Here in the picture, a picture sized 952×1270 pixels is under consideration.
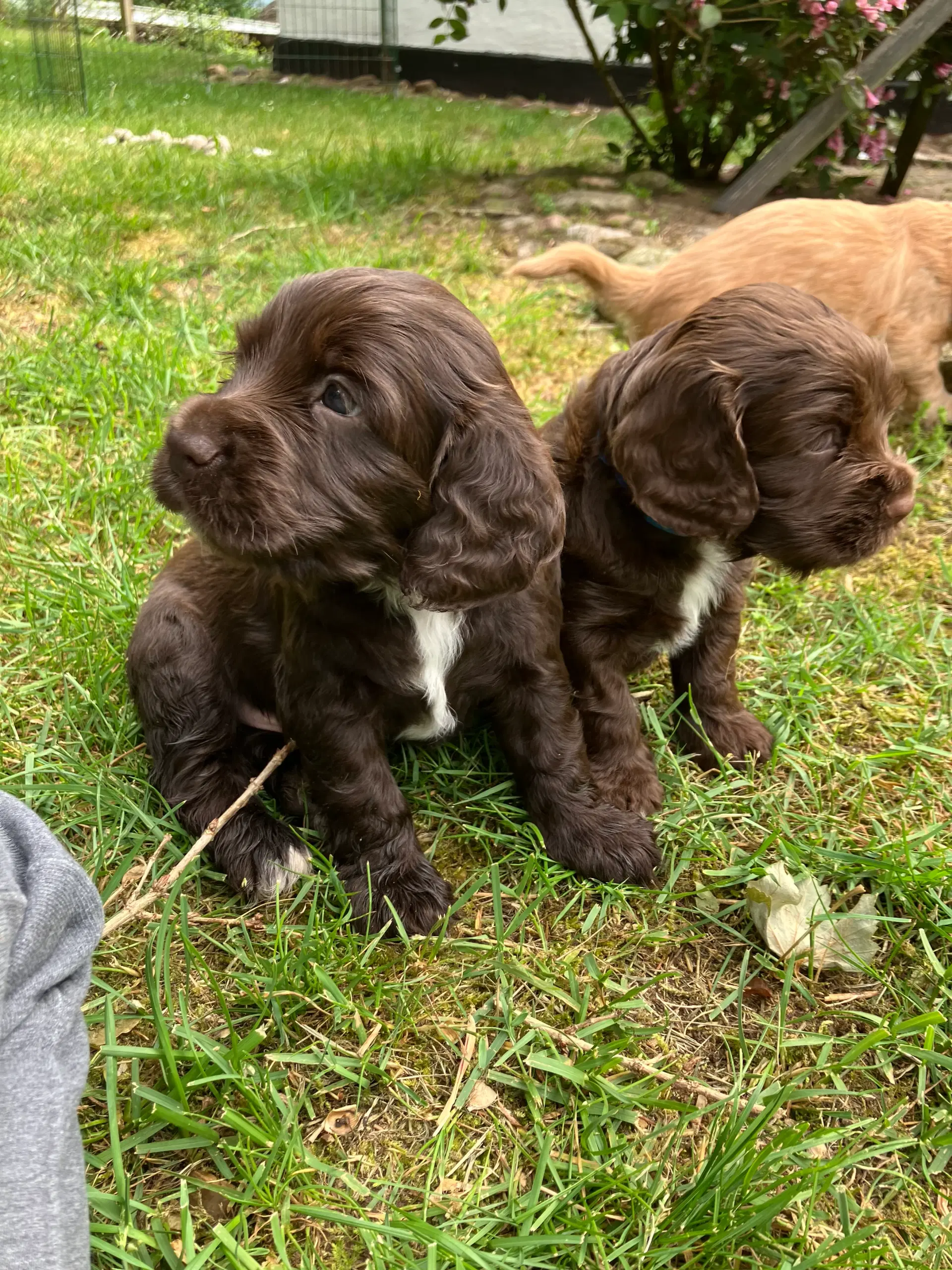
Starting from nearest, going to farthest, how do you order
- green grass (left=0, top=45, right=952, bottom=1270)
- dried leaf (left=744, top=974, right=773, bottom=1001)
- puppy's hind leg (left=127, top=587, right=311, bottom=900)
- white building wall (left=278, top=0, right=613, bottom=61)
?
green grass (left=0, top=45, right=952, bottom=1270)
dried leaf (left=744, top=974, right=773, bottom=1001)
puppy's hind leg (left=127, top=587, right=311, bottom=900)
white building wall (left=278, top=0, right=613, bottom=61)

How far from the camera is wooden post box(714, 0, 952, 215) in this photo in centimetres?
524

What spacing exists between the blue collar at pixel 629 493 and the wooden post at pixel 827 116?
448 cm

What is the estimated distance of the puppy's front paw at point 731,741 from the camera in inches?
A: 95.3

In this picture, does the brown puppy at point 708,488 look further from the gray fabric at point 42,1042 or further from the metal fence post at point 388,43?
the metal fence post at point 388,43

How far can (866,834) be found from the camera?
2.19 metres

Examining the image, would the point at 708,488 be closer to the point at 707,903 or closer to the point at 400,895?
the point at 707,903

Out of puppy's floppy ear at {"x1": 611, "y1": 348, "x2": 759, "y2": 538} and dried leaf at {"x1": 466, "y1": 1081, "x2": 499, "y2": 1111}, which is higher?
puppy's floppy ear at {"x1": 611, "y1": 348, "x2": 759, "y2": 538}

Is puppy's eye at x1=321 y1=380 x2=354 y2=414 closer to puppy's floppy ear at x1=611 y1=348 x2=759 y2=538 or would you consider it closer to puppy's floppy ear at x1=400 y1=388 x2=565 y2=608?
puppy's floppy ear at x1=400 y1=388 x2=565 y2=608

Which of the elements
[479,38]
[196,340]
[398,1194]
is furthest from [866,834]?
[479,38]

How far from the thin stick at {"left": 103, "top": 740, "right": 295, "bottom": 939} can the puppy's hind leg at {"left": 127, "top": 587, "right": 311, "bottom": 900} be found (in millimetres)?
39

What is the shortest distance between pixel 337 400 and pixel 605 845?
43.2 inches

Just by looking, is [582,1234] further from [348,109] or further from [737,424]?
[348,109]

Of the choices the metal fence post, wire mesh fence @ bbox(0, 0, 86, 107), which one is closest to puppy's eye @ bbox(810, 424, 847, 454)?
wire mesh fence @ bbox(0, 0, 86, 107)

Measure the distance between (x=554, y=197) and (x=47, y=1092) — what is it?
648 cm
